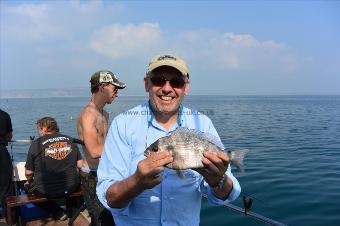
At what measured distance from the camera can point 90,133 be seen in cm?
561

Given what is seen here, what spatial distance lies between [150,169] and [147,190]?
50cm

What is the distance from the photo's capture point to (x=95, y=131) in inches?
224

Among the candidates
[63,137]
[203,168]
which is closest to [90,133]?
[63,137]

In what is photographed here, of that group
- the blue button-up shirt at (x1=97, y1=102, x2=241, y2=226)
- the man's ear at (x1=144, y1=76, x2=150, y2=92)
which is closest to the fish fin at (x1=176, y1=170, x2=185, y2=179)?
the blue button-up shirt at (x1=97, y1=102, x2=241, y2=226)

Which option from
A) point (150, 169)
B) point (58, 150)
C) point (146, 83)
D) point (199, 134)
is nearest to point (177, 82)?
point (146, 83)

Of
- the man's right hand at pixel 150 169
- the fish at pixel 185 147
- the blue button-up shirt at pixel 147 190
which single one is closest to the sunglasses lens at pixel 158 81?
the blue button-up shirt at pixel 147 190

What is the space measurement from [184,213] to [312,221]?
800cm

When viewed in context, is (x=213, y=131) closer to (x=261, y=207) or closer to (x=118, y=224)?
(x=118, y=224)

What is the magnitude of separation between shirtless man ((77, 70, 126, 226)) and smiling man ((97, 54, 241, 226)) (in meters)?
2.50

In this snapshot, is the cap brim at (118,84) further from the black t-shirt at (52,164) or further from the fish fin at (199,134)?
the fish fin at (199,134)

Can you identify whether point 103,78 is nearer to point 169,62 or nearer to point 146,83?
point 146,83

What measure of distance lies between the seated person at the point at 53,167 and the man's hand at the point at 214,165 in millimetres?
5015

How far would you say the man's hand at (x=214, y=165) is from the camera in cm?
276

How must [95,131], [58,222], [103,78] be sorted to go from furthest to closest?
[58,222], [103,78], [95,131]
